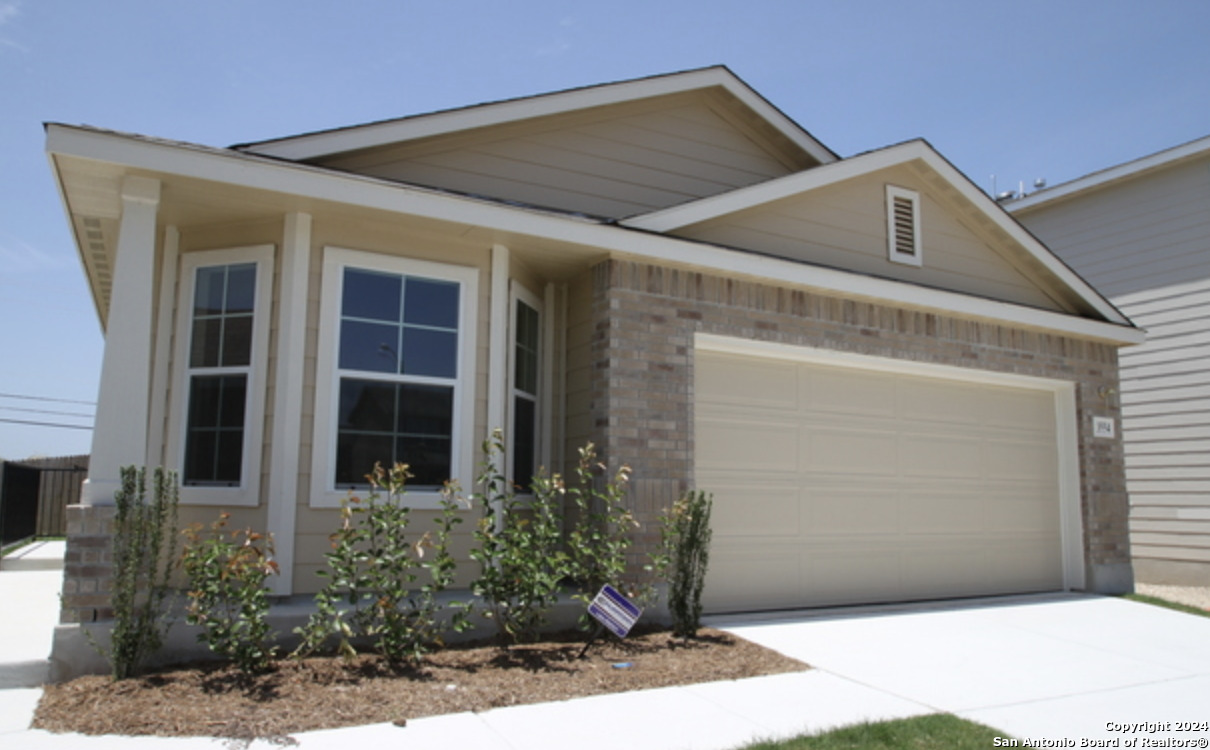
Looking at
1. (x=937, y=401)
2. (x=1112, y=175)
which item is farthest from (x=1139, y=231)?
(x=937, y=401)

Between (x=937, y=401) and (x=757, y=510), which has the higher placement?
(x=937, y=401)

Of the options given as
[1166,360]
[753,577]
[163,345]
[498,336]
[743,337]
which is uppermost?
[1166,360]

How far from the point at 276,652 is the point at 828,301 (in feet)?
19.5

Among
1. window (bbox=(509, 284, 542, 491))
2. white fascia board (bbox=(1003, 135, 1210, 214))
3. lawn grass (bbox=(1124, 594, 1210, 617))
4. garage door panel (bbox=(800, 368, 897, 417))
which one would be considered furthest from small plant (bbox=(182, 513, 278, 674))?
white fascia board (bbox=(1003, 135, 1210, 214))

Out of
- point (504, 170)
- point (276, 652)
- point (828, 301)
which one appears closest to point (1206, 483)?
point (828, 301)

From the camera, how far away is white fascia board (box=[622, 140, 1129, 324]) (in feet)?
26.3

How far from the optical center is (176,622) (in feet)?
18.5

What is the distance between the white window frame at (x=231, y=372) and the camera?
21.9ft

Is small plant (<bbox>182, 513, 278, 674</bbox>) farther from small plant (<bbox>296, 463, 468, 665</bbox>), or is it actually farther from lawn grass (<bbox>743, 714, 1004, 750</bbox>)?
lawn grass (<bbox>743, 714, 1004, 750</bbox>)

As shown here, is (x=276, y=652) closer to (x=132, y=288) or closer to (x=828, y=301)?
(x=132, y=288)

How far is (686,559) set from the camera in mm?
6973

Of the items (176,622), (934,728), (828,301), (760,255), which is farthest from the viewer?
(828,301)

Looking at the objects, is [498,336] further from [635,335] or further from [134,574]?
[134,574]

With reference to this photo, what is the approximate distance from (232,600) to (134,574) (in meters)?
0.58
